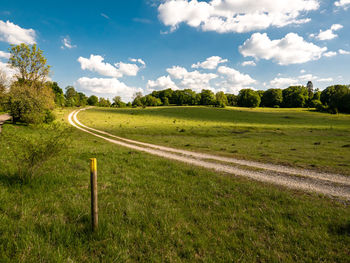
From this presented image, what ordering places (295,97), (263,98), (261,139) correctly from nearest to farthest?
(261,139) → (295,97) → (263,98)

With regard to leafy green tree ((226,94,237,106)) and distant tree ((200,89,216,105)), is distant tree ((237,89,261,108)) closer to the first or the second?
leafy green tree ((226,94,237,106))

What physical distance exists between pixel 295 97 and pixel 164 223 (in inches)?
5749

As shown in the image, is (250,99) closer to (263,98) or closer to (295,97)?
(263,98)

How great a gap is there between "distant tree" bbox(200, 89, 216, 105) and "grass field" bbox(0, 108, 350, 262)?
12322 cm

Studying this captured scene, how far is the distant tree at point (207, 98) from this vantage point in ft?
421

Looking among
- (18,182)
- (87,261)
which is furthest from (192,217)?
(18,182)

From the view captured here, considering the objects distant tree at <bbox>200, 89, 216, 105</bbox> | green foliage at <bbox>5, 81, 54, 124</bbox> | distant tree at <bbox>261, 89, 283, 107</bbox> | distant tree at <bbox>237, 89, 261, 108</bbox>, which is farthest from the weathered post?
distant tree at <bbox>261, 89, 283, 107</bbox>

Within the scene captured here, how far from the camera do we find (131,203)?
6070mm

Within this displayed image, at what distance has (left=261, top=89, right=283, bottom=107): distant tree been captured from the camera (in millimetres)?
125681

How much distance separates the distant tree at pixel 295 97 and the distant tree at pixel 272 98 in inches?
172

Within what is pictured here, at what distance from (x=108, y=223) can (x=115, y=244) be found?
0.70m

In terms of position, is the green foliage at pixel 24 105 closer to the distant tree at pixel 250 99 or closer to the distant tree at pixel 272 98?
the distant tree at pixel 250 99

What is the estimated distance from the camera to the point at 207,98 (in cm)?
13062

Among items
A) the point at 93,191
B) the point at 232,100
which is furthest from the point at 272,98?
the point at 93,191
